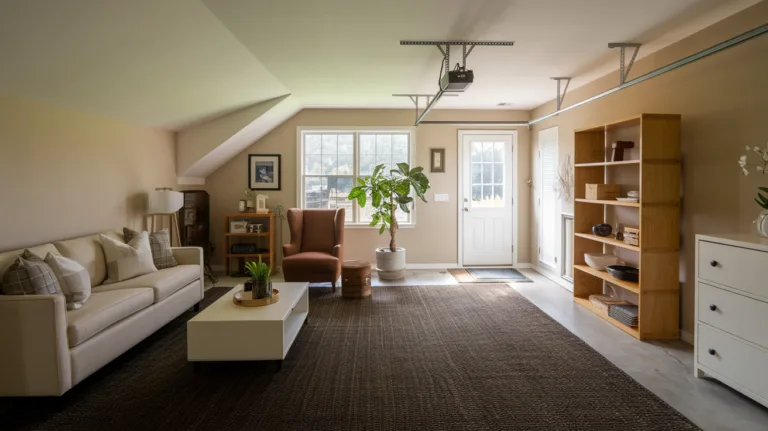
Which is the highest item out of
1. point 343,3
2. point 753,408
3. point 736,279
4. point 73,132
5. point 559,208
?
point 343,3

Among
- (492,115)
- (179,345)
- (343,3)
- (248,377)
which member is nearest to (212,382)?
(248,377)

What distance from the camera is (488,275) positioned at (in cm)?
613

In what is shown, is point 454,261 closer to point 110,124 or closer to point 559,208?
point 559,208

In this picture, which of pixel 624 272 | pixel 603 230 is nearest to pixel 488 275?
pixel 603 230

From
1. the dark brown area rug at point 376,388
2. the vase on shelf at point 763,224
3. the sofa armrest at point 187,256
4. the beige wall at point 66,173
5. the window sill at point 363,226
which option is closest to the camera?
the dark brown area rug at point 376,388

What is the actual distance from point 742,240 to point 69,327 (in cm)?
415

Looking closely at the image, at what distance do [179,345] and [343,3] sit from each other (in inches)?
116

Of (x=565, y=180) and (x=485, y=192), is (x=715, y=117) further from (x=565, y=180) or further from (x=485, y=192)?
(x=485, y=192)

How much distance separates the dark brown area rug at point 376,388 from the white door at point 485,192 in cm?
291

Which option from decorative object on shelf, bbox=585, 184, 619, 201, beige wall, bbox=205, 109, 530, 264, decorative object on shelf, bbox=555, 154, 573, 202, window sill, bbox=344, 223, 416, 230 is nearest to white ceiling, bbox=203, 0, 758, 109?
decorative object on shelf, bbox=555, 154, 573, 202

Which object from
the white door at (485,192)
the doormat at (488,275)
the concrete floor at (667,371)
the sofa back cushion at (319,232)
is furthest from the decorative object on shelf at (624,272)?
the sofa back cushion at (319,232)

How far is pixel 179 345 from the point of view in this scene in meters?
3.44

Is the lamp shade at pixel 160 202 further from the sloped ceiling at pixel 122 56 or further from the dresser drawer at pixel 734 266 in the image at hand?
the dresser drawer at pixel 734 266

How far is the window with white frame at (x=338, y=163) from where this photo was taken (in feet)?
21.8
